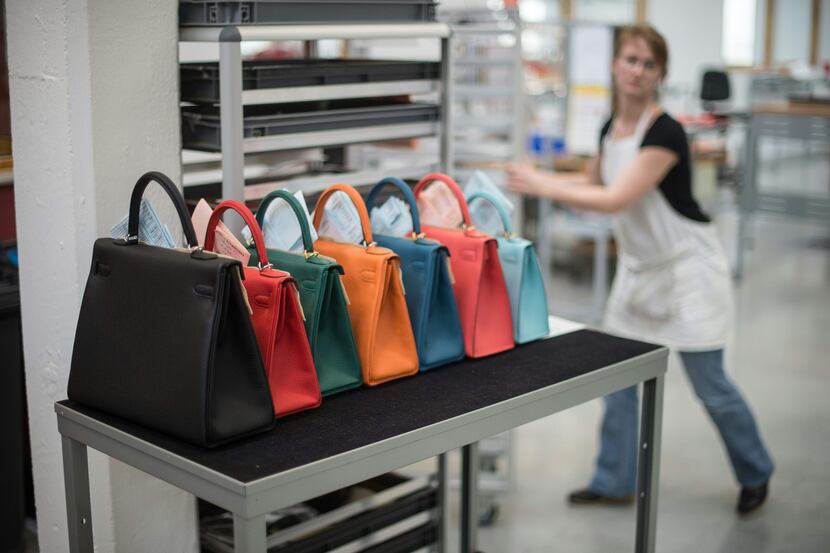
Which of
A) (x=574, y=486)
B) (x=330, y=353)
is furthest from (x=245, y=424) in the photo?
(x=574, y=486)

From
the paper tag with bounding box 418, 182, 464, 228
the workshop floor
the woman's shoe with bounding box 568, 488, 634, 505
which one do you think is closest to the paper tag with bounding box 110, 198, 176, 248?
the paper tag with bounding box 418, 182, 464, 228

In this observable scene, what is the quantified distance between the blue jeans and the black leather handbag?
1950 millimetres

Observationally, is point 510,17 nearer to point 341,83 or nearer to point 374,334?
point 341,83

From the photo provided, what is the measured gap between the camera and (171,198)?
1808 mm

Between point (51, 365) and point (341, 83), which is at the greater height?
point (341, 83)

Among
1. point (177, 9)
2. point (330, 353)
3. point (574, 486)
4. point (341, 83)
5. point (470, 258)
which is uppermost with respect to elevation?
point (177, 9)

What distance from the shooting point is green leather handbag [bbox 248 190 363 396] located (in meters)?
1.89

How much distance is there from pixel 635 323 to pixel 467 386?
60.8 inches

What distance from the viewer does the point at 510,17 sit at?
345 cm

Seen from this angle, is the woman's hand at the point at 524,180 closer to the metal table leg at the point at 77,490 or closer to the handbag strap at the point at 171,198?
the handbag strap at the point at 171,198

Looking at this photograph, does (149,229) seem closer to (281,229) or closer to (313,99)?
(281,229)

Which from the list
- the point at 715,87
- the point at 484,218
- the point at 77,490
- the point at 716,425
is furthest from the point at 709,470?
the point at 715,87

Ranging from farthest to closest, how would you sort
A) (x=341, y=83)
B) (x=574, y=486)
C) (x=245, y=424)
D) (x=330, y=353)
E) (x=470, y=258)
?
(x=574, y=486) < (x=341, y=83) < (x=470, y=258) < (x=330, y=353) < (x=245, y=424)

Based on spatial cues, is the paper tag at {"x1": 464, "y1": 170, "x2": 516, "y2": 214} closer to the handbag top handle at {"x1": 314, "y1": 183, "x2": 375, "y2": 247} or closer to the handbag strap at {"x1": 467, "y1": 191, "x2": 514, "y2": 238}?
the handbag strap at {"x1": 467, "y1": 191, "x2": 514, "y2": 238}
